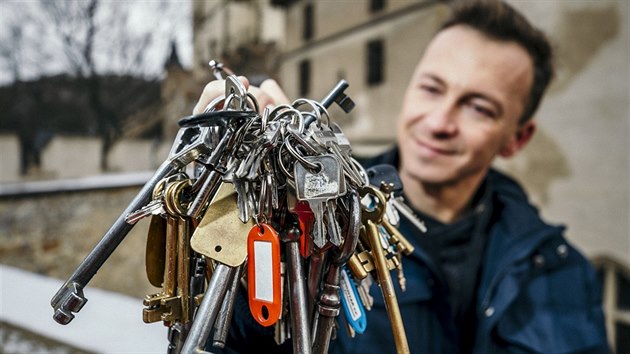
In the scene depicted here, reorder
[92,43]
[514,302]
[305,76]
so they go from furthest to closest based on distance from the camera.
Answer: [92,43] → [305,76] → [514,302]

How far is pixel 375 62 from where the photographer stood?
180 centimetres

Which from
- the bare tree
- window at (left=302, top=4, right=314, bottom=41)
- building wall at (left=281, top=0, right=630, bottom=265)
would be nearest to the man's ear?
building wall at (left=281, top=0, right=630, bottom=265)

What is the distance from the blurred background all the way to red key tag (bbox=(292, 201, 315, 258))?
0.56 metres

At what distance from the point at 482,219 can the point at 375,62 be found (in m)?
1.12

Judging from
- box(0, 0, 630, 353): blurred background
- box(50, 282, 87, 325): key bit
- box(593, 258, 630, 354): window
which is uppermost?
box(50, 282, 87, 325): key bit

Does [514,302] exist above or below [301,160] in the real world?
below

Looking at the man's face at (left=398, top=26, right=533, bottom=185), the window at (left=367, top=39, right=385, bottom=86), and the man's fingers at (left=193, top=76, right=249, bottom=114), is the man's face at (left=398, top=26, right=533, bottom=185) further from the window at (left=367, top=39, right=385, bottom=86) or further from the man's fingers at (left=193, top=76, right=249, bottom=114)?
the window at (left=367, top=39, right=385, bottom=86)

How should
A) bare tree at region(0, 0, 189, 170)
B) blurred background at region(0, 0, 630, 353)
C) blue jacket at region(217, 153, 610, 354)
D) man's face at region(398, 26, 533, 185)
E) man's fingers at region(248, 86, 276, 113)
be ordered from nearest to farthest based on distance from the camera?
man's fingers at region(248, 86, 276, 113)
blue jacket at region(217, 153, 610, 354)
man's face at region(398, 26, 533, 185)
blurred background at region(0, 0, 630, 353)
bare tree at region(0, 0, 189, 170)

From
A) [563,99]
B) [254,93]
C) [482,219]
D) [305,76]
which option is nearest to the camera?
[254,93]

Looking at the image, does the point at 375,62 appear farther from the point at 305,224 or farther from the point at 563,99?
the point at 305,224

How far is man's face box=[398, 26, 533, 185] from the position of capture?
2.46 ft

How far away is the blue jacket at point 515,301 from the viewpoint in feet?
2.08

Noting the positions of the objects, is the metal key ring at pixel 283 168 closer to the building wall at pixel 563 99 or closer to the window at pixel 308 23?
the building wall at pixel 563 99

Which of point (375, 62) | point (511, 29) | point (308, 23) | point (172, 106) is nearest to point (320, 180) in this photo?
point (511, 29)
